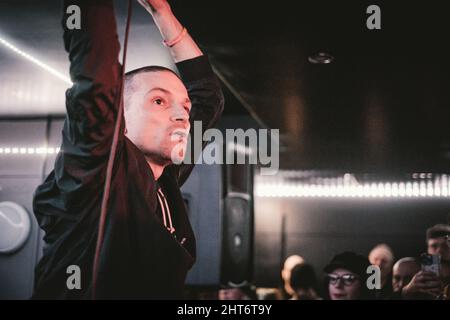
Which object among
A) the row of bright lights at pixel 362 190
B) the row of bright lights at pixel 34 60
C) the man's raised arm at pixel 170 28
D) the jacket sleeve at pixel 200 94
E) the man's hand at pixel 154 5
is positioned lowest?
the jacket sleeve at pixel 200 94

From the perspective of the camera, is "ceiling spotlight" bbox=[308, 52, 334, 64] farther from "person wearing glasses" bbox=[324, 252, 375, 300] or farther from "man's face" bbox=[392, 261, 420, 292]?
"man's face" bbox=[392, 261, 420, 292]

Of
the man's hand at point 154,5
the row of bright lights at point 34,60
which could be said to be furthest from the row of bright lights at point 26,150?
the man's hand at point 154,5

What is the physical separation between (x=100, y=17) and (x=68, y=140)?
255 millimetres

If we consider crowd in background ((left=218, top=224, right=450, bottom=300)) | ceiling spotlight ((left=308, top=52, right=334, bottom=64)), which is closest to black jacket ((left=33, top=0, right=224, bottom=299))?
crowd in background ((left=218, top=224, right=450, bottom=300))

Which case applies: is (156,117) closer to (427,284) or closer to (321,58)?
(427,284)

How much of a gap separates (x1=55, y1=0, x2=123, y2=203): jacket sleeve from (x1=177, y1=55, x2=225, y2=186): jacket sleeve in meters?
0.51

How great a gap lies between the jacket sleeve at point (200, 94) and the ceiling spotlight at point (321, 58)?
1331 mm

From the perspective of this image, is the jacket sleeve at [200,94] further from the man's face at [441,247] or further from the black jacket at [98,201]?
the man's face at [441,247]

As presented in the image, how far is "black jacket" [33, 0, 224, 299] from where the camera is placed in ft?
3.46

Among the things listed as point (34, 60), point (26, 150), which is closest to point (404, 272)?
point (34, 60)

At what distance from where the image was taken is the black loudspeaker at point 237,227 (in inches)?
149

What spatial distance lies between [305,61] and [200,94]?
57.9 inches

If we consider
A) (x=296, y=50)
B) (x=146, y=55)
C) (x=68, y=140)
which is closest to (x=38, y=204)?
(x=68, y=140)

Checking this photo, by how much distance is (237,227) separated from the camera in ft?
12.8
